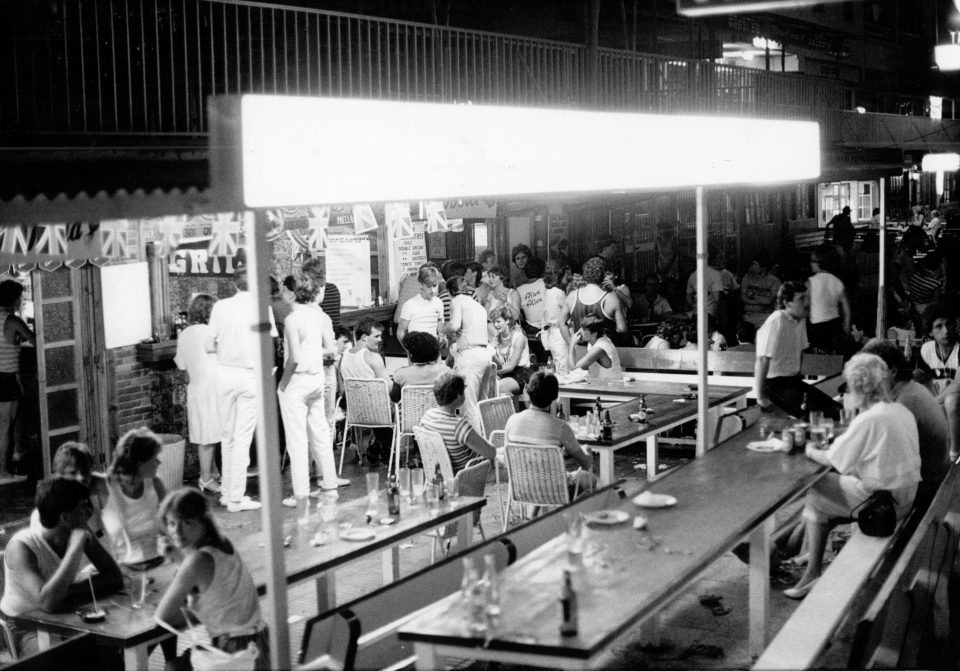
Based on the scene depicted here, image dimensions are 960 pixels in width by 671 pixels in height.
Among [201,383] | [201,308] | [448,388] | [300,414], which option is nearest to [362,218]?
[201,308]

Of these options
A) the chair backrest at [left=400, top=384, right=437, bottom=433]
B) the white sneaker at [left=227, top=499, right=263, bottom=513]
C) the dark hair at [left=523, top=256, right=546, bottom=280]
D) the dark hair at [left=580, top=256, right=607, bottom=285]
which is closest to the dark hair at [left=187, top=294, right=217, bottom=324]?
the white sneaker at [left=227, top=499, right=263, bottom=513]

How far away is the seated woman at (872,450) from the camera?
7223 mm

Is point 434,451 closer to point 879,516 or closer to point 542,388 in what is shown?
point 542,388

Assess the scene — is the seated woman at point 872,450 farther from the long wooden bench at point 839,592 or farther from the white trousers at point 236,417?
the white trousers at point 236,417

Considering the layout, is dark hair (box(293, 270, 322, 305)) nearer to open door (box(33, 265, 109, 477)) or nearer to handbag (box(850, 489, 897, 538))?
open door (box(33, 265, 109, 477))

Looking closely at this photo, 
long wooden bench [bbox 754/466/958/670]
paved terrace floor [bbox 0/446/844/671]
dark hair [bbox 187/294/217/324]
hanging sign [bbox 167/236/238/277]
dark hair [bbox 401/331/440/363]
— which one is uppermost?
hanging sign [bbox 167/236/238/277]

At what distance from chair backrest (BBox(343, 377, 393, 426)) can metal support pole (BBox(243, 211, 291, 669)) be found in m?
6.90

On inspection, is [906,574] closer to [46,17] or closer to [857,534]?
[857,534]

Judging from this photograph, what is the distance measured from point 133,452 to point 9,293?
17.9 ft

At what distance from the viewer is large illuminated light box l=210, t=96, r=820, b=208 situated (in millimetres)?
3924

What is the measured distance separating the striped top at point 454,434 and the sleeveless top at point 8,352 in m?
4.71

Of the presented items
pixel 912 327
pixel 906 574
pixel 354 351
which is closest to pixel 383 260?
pixel 354 351

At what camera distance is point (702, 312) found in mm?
7926


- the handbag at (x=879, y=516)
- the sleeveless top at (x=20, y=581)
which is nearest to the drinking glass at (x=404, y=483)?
the sleeveless top at (x=20, y=581)
